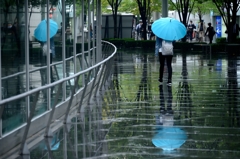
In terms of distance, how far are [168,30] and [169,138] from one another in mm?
8866

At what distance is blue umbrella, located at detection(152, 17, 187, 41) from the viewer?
63.3 feet

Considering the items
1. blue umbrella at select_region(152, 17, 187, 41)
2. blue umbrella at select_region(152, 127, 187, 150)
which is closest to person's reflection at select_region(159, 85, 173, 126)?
blue umbrella at select_region(152, 127, 187, 150)

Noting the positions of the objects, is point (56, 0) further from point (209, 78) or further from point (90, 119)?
point (209, 78)

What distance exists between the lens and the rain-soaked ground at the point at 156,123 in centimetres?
971

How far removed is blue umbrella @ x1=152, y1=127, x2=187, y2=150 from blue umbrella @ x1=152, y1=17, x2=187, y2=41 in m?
7.54

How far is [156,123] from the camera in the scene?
12664 millimetres

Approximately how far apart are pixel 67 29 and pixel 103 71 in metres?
1.56

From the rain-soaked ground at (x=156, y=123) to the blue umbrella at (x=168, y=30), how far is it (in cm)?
146

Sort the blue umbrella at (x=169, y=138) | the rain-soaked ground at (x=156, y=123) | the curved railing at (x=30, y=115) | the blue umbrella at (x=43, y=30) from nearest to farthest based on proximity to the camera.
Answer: the curved railing at (x=30, y=115) < the rain-soaked ground at (x=156, y=123) < the blue umbrella at (x=169, y=138) < the blue umbrella at (x=43, y=30)

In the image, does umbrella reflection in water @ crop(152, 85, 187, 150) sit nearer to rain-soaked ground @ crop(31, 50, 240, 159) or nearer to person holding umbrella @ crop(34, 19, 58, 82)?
rain-soaked ground @ crop(31, 50, 240, 159)

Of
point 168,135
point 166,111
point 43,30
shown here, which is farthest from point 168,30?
point 168,135

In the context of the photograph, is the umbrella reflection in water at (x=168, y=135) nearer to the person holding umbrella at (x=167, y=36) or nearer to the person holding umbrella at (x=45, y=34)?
the person holding umbrella at (x=45, y=34)

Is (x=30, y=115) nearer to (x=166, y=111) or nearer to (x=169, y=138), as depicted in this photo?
(x=169, y=138)

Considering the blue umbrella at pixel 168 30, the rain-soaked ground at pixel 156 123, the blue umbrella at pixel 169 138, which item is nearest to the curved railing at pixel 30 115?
the rain-soaked ground at pixel 156 123
